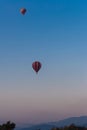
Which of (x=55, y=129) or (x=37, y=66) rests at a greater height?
(x=37, y=66)

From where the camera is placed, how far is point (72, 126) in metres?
104

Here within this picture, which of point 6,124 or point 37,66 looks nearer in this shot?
point 37,66

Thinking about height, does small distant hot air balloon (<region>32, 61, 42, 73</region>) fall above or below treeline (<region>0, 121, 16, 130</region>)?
above

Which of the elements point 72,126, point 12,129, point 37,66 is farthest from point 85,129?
point 37,66

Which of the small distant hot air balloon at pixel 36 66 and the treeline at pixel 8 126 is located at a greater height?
the small distant hot air balloon at pixel 36 66

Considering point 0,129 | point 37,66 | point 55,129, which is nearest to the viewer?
point 37,66

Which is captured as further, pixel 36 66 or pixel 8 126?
pixel 8 126

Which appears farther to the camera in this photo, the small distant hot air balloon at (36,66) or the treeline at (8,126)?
the treeline at (8,126)

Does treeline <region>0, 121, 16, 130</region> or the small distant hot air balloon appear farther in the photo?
treeline <region>0, 121, 16, 130</region>

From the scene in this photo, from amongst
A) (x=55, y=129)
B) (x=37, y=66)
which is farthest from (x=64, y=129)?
(x=37, y=66)

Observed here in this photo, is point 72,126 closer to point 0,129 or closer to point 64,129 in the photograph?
point 64,129

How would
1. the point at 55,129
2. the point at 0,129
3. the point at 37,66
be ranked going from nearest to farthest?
the point at 37,66, the point at 0,129, the point at 55,129

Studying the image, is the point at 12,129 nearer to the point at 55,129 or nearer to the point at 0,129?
the point at 0,129

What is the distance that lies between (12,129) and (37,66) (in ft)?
83.2
